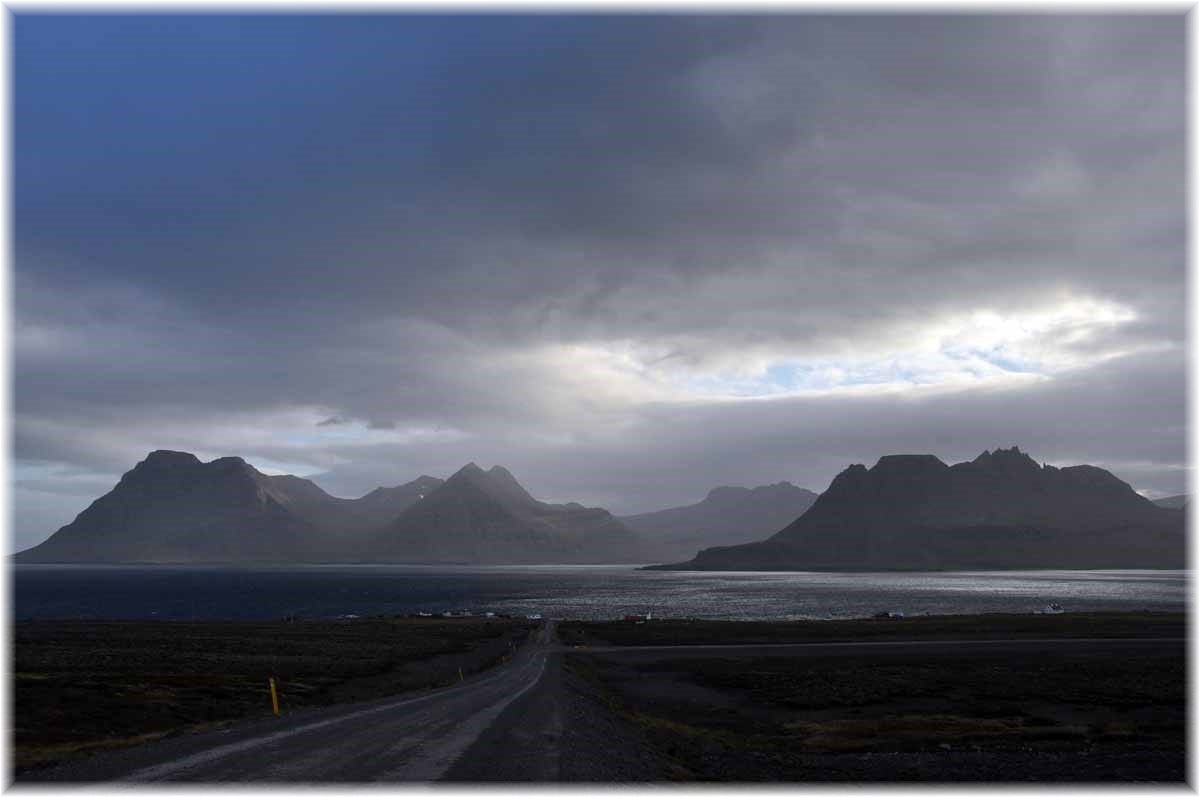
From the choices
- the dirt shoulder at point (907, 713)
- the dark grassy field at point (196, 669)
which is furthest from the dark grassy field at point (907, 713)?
the dark grassy field at point (196, 669)

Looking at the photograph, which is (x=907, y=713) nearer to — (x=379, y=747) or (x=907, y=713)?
(x=907, y=713)

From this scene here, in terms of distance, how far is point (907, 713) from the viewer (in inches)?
1561

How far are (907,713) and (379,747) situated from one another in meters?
28.0

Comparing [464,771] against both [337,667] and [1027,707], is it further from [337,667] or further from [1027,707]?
[337,667]

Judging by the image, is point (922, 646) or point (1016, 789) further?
point (922, 646)

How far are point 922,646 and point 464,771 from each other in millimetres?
63548

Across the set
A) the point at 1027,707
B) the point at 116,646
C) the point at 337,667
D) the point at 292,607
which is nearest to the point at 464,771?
the point at 1027,707

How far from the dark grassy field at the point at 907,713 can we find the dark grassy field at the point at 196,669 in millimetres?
13055

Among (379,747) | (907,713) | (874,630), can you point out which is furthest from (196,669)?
(874,630)

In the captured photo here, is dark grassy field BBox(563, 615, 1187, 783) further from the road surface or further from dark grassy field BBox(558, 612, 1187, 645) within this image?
dark grassy field BBox(558, 612, 1187, 645)

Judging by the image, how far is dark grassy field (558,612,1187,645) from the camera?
270 ft

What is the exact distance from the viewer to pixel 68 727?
85.7ft

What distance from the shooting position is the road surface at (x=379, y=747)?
61.0 feet

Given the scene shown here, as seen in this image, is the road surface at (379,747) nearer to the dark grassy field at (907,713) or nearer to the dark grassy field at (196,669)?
the dark grassy field at (196,669)
